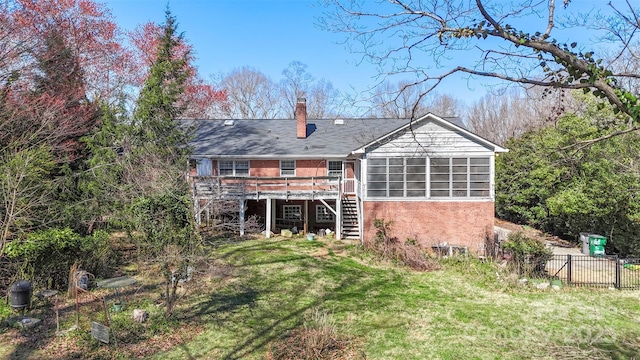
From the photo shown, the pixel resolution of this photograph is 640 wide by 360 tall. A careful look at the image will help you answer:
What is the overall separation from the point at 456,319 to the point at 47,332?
32.2 ft

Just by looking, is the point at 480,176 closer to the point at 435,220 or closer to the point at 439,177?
the point at 439,177

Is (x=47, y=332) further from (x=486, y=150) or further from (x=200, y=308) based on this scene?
(x=486, y=150)

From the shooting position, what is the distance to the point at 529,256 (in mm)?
13750

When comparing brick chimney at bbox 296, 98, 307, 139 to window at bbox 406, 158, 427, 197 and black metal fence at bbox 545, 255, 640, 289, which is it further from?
black metal fence at bbox 545, 255, 640, 289

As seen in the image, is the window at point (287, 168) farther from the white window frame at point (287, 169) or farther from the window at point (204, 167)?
the window at point (204, 167)

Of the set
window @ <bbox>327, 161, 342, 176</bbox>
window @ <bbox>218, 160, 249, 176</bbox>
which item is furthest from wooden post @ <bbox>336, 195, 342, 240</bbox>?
window @ <bbox>218, 160, 249, 176</bbox>

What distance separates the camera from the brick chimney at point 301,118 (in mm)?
22047

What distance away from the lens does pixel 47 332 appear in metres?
8.53

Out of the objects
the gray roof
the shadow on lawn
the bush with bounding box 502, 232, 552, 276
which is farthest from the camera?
the gray roof

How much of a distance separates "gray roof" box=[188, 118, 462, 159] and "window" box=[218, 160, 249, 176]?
2.01ft

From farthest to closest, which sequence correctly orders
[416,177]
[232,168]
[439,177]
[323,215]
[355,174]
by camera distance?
[323,215]
[232,168]
[355,174]
[416,177]
[439,177]

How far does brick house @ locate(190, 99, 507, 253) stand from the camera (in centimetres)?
1630

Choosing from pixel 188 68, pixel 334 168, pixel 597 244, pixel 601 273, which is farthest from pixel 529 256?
pixel 188 68

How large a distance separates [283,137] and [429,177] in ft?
31.9
